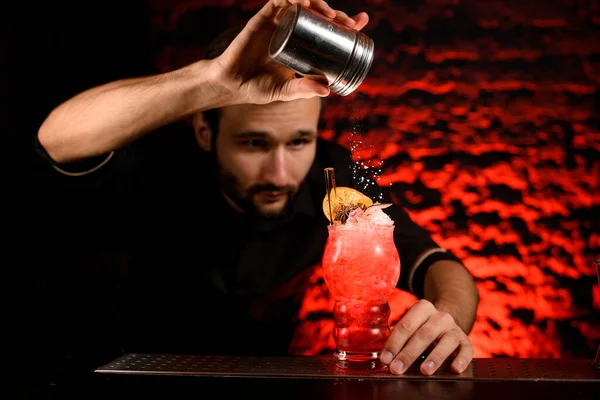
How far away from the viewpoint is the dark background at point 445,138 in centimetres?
256

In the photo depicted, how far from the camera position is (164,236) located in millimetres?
2625

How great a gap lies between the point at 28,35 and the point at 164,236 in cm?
106

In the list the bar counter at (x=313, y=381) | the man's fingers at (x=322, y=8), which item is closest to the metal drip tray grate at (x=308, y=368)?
the bar counter at (x=313, y=381)

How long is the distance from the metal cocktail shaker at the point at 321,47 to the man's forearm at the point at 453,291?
882mm

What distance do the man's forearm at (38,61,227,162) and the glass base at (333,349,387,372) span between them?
0.84 meters

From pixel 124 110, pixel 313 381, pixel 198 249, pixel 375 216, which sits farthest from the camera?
pixel 198 249

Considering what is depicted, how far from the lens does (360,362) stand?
1.37 m

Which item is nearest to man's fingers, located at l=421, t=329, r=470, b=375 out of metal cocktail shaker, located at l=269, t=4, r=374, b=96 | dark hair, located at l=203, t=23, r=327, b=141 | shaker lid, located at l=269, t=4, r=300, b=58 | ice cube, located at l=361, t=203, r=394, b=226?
ice cube, located at l=361, t=203, r=394, b=226

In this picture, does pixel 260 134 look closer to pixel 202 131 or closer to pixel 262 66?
pixel 202 131

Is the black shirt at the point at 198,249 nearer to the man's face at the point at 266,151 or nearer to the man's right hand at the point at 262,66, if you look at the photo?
the man's face at the point at 266,151

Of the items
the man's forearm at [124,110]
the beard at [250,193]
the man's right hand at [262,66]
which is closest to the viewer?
the man's right hand at [262,66]

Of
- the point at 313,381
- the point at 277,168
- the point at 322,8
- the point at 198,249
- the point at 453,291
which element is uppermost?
the point at 322,8

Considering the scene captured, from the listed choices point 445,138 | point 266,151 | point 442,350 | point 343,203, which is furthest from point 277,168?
point 442,350

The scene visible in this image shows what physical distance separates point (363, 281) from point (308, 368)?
25 centimetres
